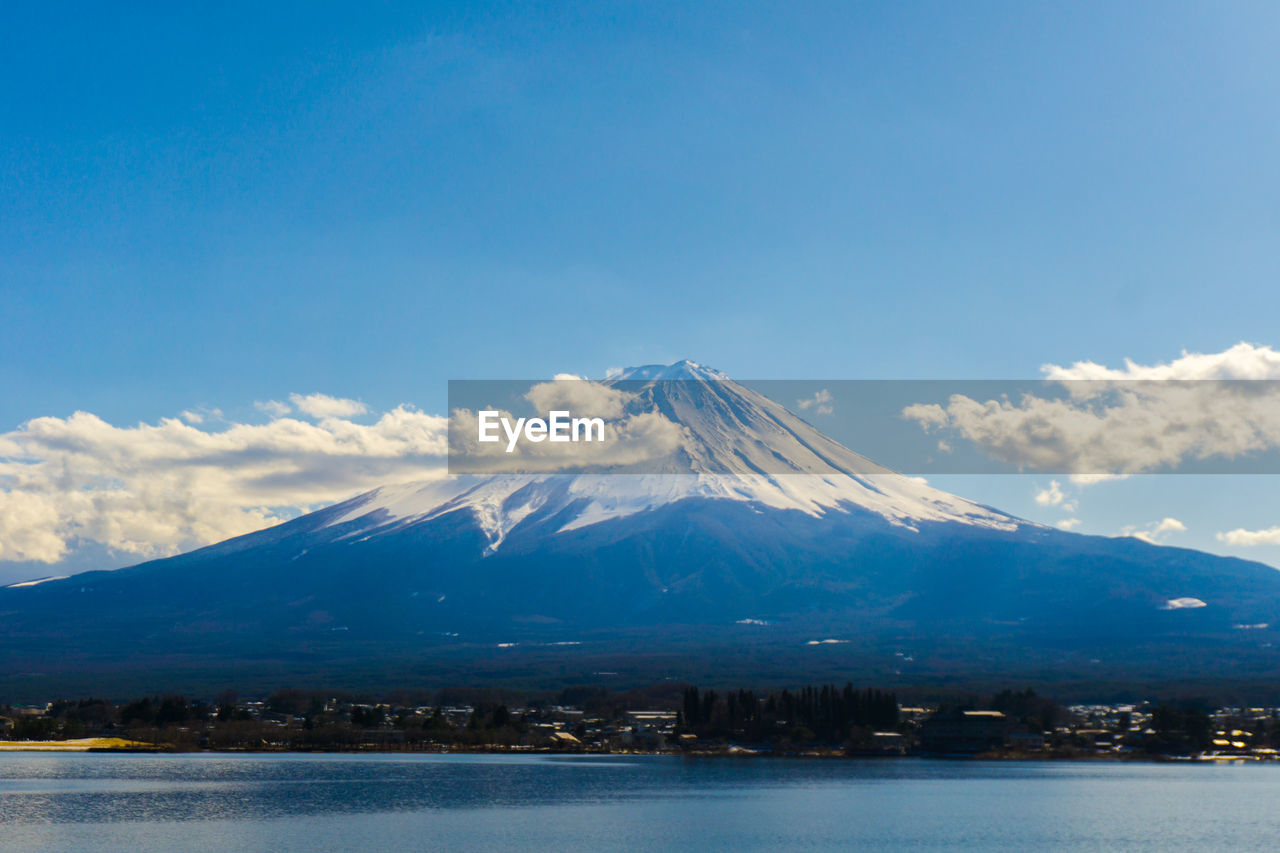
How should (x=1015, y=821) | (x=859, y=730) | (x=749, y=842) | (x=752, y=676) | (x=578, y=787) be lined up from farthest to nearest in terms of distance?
(x=752, y=676)
(x=859, y=730)
(x=578, y=787)
(x=1015, y=821)
(x=749, y=842)

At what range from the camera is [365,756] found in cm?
10000

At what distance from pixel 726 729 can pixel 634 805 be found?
→ 36.3m

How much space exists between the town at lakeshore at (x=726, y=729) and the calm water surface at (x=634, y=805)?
14.6 feet

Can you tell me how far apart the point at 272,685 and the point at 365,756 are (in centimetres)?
6700

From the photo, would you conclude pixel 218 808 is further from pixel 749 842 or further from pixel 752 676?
pixel 752 676

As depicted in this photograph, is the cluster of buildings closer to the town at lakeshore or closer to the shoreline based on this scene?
the town at lakeshore

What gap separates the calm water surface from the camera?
171 ft

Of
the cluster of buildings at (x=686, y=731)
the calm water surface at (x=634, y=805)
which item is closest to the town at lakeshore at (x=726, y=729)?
the cluster of buildings at (x=686, y=731)

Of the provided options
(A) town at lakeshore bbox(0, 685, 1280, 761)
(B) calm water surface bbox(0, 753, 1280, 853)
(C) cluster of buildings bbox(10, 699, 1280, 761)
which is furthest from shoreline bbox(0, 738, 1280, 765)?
(B) calm water surface bbox(0, 753, 1280, 853)

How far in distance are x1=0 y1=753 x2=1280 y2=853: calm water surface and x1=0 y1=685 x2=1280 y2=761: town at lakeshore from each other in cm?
445

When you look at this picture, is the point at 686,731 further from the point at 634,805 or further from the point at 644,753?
the point at 634,805

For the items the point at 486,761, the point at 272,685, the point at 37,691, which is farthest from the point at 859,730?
the point at 37,691

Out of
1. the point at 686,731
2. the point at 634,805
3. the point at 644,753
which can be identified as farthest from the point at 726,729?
Result: the point at 634,805

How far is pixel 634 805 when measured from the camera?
63812 millimetres
